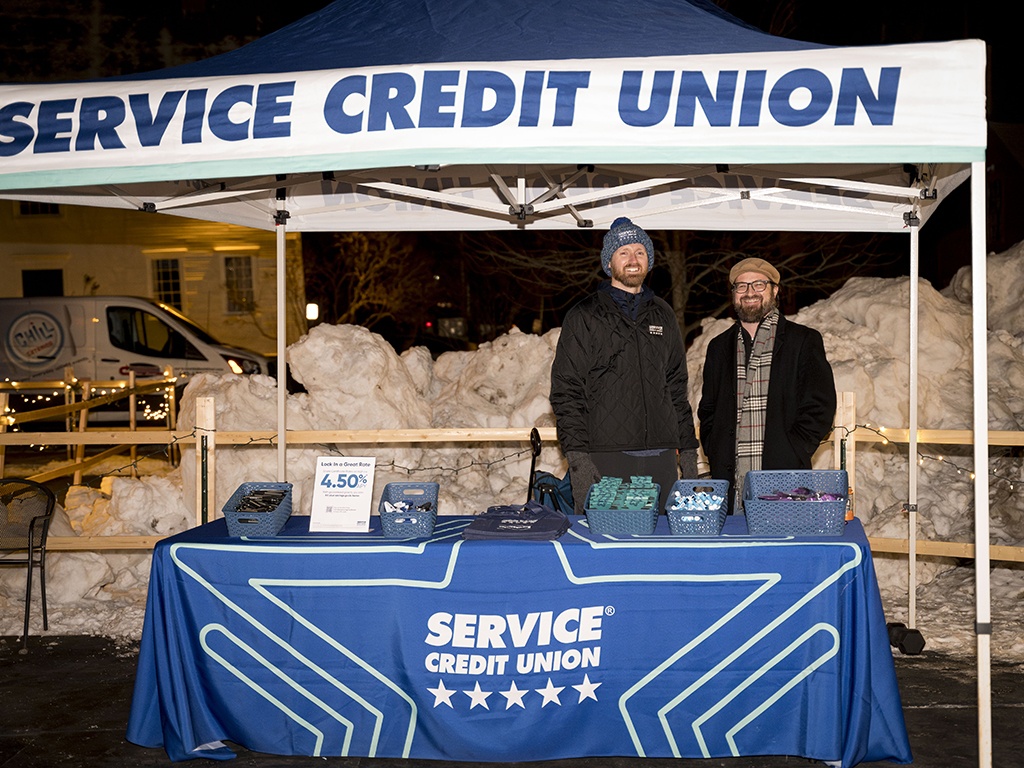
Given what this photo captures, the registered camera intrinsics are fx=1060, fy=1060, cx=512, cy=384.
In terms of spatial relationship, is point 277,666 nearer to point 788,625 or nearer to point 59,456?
point 788,625

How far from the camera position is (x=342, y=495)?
4520mm

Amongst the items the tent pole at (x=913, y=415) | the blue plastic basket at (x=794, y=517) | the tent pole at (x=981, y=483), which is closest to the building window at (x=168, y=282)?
the tent pole at (x=913, y=415)

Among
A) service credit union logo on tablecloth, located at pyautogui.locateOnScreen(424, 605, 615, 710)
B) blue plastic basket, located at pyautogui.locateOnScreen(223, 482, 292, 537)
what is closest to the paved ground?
service credit union logo on tablecloth, located at pyautogui.locateOnScreen(424, 605, 615, 710)

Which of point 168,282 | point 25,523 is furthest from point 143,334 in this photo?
point 168,282

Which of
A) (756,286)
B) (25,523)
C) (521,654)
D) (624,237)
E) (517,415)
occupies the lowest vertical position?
(521,654)

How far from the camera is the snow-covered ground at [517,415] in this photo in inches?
309

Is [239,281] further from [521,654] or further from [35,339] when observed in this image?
[521,654]

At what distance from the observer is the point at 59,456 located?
1571 centimetres

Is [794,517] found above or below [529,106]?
below

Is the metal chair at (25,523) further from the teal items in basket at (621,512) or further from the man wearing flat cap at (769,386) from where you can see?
the man wearing flat cap at (769,386)

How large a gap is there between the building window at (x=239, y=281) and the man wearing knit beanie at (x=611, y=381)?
76.4ft

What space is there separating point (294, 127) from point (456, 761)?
8.28 ft

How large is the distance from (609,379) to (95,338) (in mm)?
13996

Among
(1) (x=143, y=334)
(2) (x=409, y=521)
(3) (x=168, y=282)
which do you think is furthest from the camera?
(3) (x=168, y=282)
